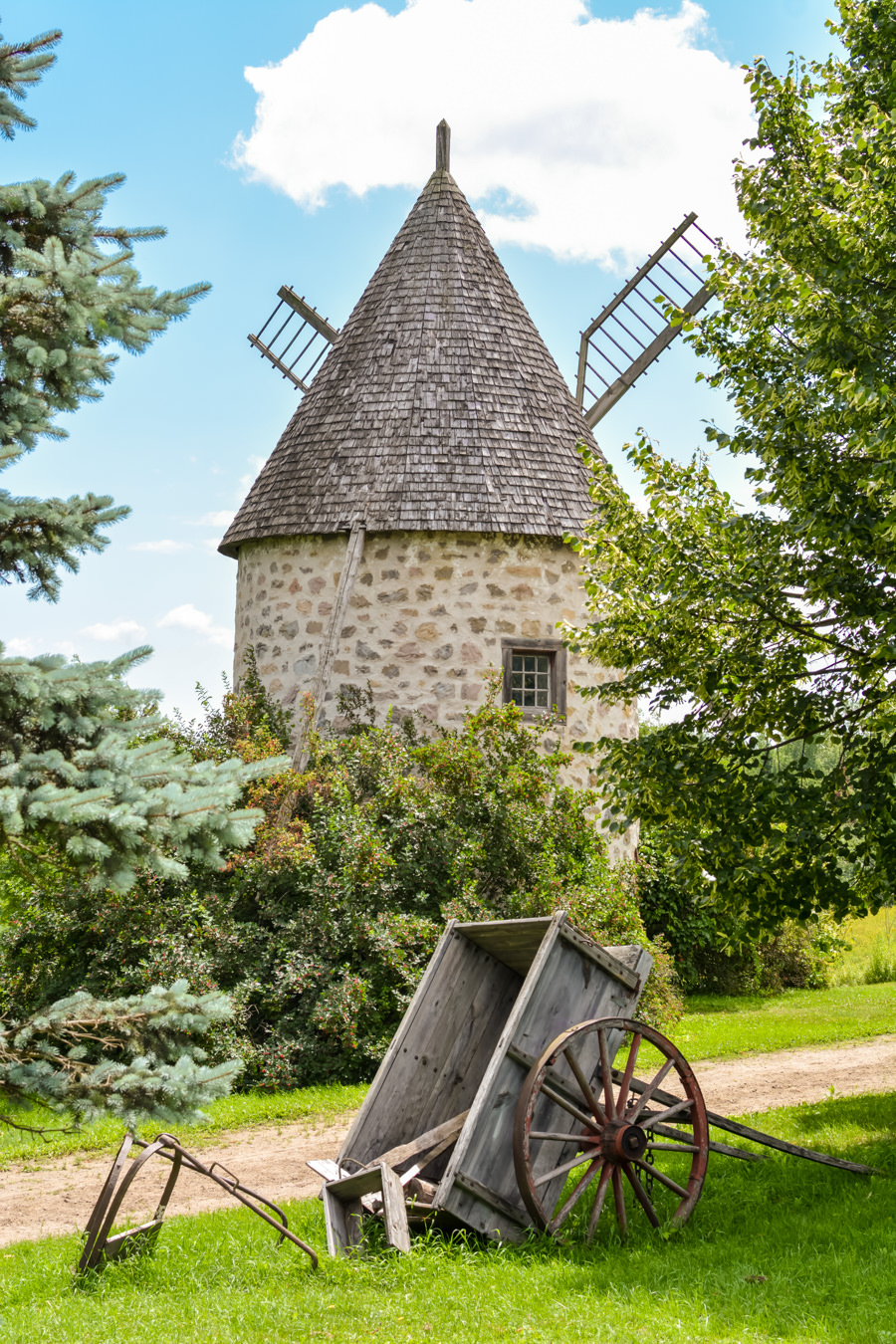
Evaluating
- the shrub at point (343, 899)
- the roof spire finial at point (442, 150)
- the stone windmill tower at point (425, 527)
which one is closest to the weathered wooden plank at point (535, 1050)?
the shrub at point (343, 899)

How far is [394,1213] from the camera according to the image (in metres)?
5.63

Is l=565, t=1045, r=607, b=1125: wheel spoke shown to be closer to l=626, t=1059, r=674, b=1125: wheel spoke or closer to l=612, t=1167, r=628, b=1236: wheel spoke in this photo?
l=626, t=1059, r=674, b=1125: wheel spoke

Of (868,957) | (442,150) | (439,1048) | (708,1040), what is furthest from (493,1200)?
(868,957)

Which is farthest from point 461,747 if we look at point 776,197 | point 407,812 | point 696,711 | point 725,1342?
point 725,1342

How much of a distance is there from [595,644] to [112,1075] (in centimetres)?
482

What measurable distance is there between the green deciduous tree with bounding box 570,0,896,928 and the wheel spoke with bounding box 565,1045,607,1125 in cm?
156

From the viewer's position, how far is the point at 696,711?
7.79 meters

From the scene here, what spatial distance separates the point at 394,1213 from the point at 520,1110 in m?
0.75

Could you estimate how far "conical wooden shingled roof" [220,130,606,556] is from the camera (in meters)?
13.6

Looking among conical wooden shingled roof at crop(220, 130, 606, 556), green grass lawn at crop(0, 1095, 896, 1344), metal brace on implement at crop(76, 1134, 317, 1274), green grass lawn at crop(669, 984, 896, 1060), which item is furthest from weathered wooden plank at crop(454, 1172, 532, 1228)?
conical wooden shingled roof at crop(220, 130, 606, 556)

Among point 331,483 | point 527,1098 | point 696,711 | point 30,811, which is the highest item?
point 331,483

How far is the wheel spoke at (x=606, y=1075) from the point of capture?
6.14m

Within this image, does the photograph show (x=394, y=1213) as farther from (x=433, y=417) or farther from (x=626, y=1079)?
(x=433, y=417)

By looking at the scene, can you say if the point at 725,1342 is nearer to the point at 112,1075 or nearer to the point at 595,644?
the point at 112,1075
